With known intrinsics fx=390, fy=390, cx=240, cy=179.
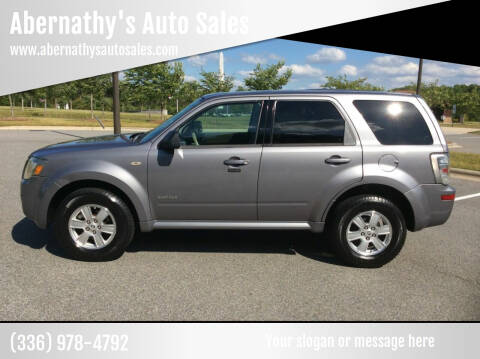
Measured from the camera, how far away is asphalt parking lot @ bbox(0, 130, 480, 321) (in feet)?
10.7

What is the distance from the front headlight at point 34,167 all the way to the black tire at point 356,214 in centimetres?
318

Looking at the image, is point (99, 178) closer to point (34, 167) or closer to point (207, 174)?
point (34, 167)

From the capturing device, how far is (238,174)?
4121mm

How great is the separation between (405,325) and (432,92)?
58621mm

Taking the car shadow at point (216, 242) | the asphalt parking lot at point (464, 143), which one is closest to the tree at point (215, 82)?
the asphalt parking lot at point (464, 143)

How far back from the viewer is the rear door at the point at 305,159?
161 inches

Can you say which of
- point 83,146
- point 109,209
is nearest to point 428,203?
point 109,209

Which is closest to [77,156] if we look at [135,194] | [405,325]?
[135,194]

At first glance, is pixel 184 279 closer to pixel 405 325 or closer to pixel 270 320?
pixel 270 320

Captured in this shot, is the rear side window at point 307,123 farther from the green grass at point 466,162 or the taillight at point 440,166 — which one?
the green grass at point 466,162

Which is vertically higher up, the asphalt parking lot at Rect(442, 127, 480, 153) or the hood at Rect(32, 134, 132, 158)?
the hood at Rect(32, 134, 132, 158)

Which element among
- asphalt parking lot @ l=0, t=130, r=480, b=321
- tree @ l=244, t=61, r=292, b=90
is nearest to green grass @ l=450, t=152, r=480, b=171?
asphalt parking lot @ l=0, t=130, r=480, b=321

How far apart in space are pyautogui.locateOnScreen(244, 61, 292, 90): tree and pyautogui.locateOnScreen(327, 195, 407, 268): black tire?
1123 inches

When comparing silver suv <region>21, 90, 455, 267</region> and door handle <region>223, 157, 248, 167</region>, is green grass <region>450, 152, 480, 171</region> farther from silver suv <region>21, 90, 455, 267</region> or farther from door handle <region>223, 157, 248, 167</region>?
door handle <region>223, 157, 248, 167</region>
